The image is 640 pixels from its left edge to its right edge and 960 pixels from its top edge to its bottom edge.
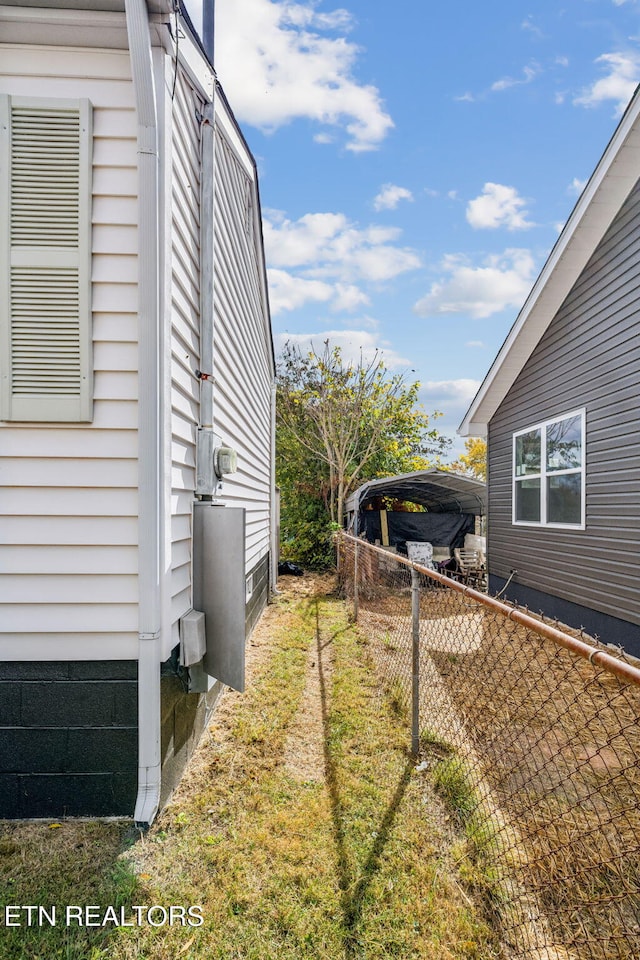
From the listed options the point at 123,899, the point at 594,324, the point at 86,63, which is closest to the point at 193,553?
the point at 123,899

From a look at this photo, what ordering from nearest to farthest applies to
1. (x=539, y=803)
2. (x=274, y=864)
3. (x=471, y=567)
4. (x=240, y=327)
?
(x=274, y=864) < (x=539, y=803) < (x=240, y=327) < (x=471, y=567)

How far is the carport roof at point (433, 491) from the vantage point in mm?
10359

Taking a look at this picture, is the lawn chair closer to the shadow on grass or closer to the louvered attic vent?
the shadow on grass

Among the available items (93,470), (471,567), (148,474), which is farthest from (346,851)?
(471,567)

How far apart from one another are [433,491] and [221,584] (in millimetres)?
10101

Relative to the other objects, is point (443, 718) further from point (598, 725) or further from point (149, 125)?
point (149, 125)

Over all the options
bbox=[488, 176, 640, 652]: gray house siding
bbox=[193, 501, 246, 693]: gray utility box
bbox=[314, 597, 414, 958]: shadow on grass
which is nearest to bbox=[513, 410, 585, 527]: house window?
bbox=[488, 176, 640, 652]: gray house siding

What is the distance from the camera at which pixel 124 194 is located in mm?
2311

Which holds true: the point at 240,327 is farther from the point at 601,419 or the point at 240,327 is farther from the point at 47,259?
the point at 601,419

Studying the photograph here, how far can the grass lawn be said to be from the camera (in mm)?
1718

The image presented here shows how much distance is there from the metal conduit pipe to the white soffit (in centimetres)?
484

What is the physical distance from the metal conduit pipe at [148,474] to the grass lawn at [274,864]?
0.28m

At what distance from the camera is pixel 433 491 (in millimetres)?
12375

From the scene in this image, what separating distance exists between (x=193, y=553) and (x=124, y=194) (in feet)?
6.02
